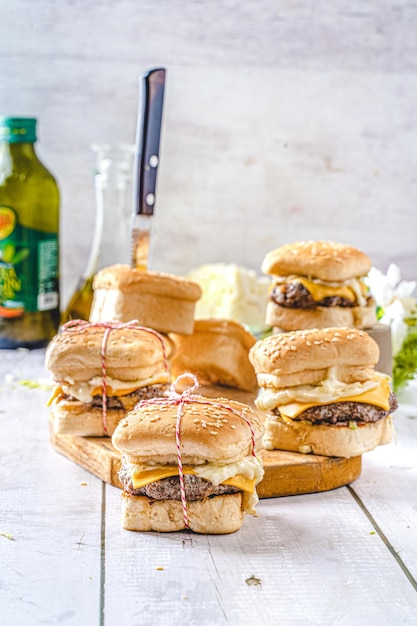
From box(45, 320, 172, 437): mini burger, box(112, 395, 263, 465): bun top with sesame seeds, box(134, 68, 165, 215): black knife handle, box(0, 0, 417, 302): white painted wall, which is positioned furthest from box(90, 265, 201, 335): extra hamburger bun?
box(0, 0, 417, 302): white painted wall

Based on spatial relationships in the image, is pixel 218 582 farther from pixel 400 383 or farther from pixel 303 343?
pixel 400 383

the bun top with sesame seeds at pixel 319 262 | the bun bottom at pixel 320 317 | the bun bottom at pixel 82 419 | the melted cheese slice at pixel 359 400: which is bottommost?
the bun bottom at pixel 82 419

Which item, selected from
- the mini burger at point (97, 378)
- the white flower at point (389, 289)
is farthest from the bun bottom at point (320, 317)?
the mini burger at point (97, 378)

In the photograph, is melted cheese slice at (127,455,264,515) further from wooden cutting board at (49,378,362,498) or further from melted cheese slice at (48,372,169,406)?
melted cheese slice at (48,372,169,406)

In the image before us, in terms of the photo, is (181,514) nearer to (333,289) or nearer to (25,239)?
(333,289)

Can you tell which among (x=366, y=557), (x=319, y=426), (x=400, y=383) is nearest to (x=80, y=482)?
(x=319, y=426)

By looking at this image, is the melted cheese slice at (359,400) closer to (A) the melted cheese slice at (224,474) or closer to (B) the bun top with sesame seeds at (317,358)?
(B) the bun top with sesame seeds at (317,358)

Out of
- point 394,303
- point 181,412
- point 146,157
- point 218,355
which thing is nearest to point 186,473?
point 181,412
